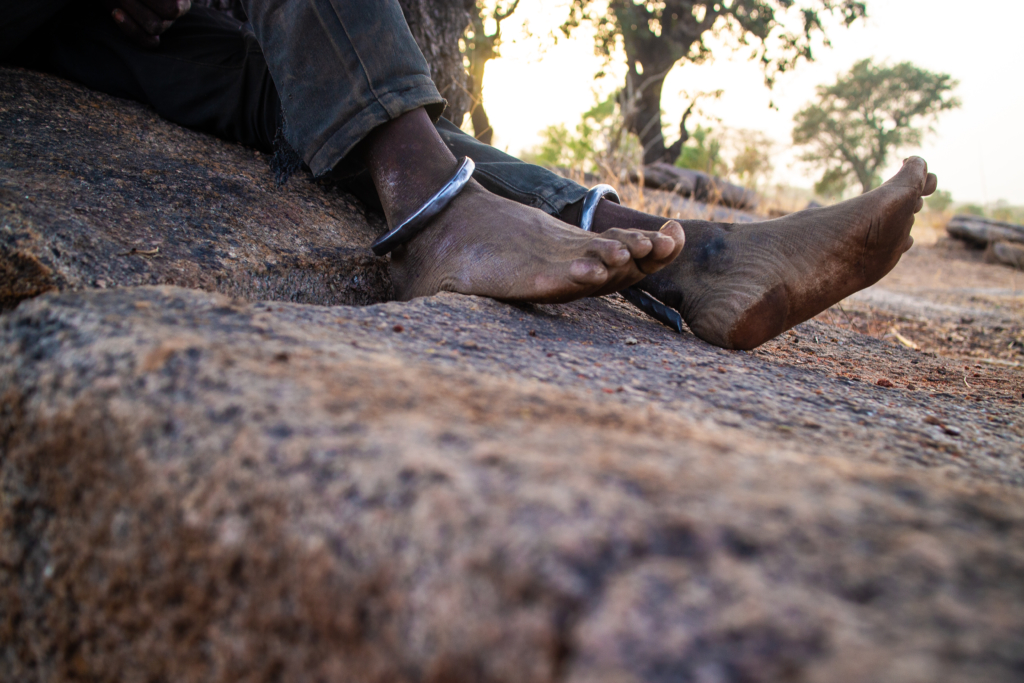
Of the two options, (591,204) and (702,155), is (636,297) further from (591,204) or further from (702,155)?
(702,155)

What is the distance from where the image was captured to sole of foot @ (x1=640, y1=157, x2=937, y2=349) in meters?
1.05

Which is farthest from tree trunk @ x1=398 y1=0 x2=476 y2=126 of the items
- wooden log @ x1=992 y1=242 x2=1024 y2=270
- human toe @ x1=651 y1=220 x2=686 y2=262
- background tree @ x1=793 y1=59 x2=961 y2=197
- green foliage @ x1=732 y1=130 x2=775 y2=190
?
background tree @ x1=793 y1=59 x2=961 y2=197

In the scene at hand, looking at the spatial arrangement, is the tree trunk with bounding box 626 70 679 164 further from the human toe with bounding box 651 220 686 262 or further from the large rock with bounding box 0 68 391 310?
the human toe with bounding box 651 220 686 262

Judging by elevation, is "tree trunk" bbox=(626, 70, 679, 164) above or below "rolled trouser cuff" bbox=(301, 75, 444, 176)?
above

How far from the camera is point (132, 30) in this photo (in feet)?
4.45

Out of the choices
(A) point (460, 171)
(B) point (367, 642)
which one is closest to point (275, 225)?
(A) point (460, 171)

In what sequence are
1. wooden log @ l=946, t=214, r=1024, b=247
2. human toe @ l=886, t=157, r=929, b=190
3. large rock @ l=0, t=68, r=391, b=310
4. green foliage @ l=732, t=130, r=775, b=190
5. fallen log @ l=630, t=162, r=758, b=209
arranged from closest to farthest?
1. large rock @ l=0, t=68, r=391, b=310
2. human toe @ l=886, t=157, r=929, b=190
3. green foliage @ l=732, t=130, r=775, b=190
4. fallen log @ l=630, t=162, r=758, b=209
5. wooden log @ l=946, t=214, r=1024, b=247

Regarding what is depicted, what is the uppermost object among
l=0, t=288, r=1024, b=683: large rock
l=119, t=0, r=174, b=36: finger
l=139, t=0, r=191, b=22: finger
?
l=139, t=0, r=191, b=22: finger

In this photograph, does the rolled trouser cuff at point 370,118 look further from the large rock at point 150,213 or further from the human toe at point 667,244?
the human toe at point 667,244

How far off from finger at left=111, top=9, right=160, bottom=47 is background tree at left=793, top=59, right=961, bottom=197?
752 inches

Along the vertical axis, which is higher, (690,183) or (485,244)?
(690,183)

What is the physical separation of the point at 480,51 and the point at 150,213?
2664mm

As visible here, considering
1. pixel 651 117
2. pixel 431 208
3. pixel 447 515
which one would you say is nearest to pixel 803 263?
pixel 431 208

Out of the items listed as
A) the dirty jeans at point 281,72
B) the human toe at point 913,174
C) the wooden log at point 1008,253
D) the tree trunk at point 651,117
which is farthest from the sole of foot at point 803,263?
the tree trunk at point 651,117
